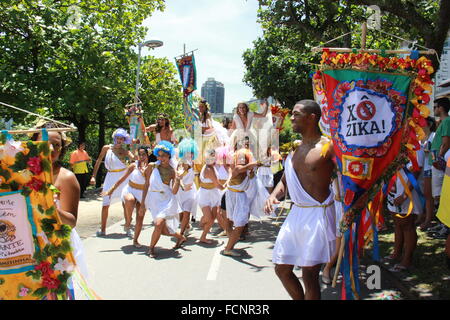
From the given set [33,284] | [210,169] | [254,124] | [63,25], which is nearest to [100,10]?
[63,25]

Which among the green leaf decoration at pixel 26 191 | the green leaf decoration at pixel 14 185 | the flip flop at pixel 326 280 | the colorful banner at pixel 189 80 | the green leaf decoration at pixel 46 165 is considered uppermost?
the colorful banner at pixel 189 80

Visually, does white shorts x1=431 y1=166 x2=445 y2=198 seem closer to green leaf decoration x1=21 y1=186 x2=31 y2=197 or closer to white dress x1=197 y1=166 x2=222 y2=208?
white dress x1=197 y1=166 x2=222 y2=208

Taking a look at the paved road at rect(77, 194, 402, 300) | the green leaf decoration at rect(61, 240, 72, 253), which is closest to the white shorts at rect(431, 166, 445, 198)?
the paved road at rect(77, 194, 402, 300)

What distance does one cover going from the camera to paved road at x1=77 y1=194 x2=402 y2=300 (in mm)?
4816

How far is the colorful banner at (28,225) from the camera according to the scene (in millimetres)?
2945

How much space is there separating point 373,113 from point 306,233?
1593 mm

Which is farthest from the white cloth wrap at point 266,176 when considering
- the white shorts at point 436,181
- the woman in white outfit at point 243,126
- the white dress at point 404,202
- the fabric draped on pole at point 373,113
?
the fabric draped on pole at point 373,113

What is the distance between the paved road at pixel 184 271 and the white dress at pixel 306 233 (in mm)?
1255

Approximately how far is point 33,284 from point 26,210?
1.81ft

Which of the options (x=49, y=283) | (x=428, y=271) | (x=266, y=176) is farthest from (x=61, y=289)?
(x=266, y=176)

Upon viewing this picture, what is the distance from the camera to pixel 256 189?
7.40m

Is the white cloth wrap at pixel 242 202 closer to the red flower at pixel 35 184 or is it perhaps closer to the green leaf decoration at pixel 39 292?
the green leaf decoration at pixel 39 292

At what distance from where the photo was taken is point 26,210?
2975 millimetres

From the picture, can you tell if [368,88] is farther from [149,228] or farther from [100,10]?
[100,10]
